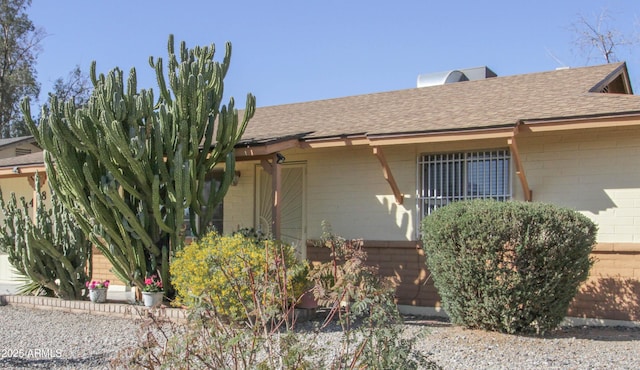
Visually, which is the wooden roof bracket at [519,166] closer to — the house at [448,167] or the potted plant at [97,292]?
the house at [448,167]

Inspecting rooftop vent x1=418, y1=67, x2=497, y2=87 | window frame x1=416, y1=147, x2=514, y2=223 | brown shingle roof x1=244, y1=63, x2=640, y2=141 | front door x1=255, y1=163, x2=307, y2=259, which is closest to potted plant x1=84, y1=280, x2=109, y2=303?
front door x1=255, y1=163, x2=307, y2=259

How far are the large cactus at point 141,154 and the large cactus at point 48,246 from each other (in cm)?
83

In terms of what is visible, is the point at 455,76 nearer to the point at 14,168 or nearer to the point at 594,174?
the point at 594,174

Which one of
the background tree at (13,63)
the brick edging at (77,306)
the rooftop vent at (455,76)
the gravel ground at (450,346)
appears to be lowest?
the gravel ground at (450,346)

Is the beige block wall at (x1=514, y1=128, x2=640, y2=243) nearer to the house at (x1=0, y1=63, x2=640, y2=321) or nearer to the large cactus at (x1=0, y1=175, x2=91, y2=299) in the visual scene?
the house at (x1=0, y1=63, x2=640, y2=321)

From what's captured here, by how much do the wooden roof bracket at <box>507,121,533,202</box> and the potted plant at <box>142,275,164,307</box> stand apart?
18.4ft

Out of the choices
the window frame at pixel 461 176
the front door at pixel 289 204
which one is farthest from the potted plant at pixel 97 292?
the window frame at pixel 461 176

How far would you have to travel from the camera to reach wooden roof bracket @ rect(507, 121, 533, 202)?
8.93 metres

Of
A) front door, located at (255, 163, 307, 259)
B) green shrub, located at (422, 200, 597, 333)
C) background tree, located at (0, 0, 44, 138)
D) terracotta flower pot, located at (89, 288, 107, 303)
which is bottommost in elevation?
terracotta flower pot, located at (89, 288, 107, 303)

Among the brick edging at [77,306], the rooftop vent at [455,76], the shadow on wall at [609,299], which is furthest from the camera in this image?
the rooftop vent at [455,76]

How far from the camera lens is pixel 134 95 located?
950 cm

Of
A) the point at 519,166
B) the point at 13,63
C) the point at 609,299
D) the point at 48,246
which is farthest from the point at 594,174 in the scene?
the point at 13,63

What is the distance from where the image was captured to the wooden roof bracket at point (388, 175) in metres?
10.1

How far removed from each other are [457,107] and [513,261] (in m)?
4.26
